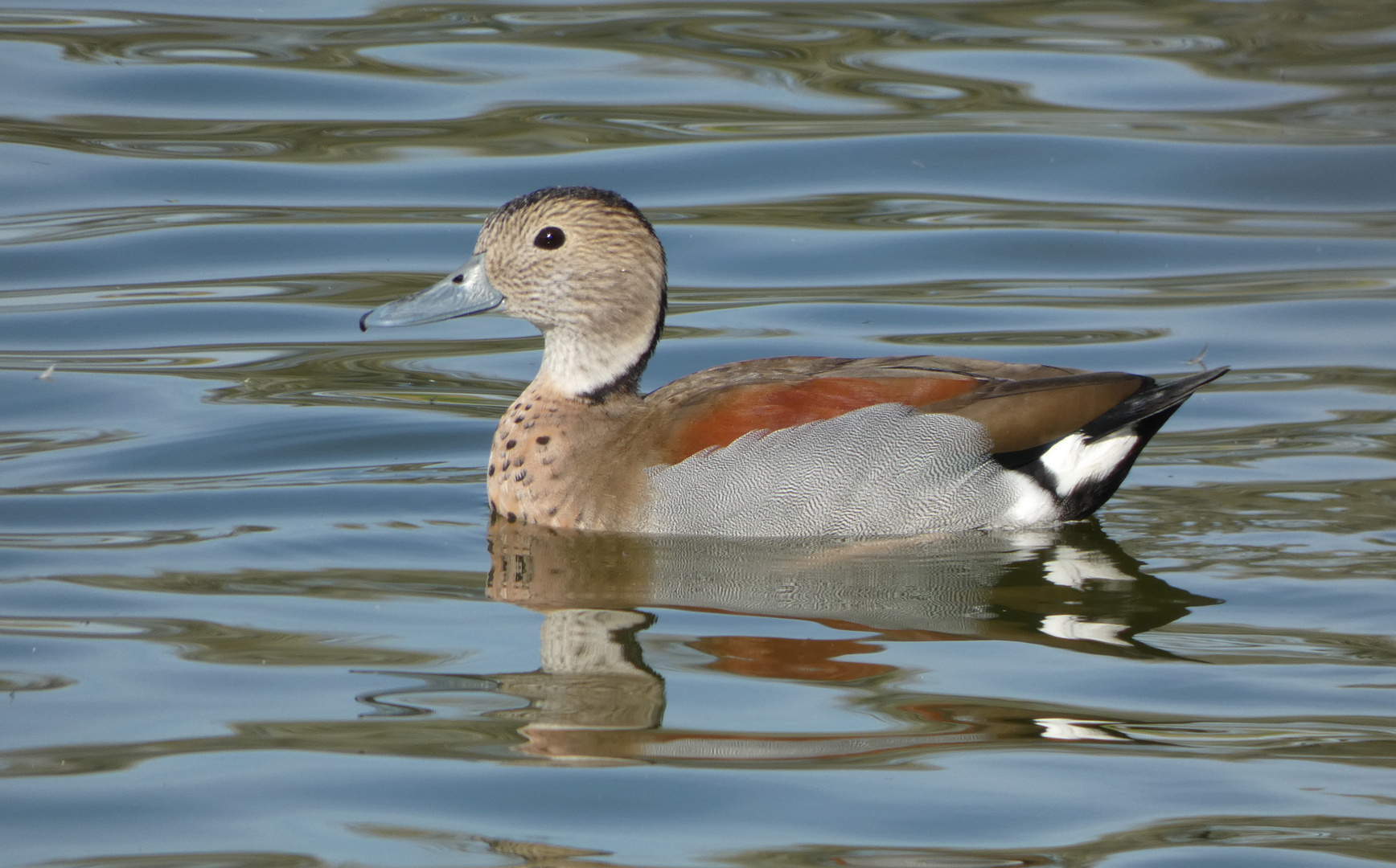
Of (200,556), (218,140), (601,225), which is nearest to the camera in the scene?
(200,556)

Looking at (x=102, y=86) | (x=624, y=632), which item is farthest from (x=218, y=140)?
(x=624, y=632)

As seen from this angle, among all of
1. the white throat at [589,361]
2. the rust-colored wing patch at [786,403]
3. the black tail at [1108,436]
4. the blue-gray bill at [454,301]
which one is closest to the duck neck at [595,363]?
the white throat at [589,361]

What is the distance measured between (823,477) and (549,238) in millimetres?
1339

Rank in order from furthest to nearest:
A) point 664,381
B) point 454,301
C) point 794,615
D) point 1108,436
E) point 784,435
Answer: point 664,381 → point 454,301 → point 1108,436 → point 784,435 → point 794,615

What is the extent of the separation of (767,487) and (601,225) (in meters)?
1.19

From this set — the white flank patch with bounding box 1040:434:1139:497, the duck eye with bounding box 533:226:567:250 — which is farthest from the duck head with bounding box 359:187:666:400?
the white flank patch with bounding box 1040:434:1139:497

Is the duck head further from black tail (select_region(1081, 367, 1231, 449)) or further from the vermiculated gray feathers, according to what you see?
black tail (select_region(1081, 367, 1231, 449))

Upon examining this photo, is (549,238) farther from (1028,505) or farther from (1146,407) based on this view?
(1146,407)

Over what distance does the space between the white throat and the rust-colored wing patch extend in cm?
53

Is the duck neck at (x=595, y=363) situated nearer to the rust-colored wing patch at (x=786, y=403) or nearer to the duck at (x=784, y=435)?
the duck at (x=784, y=435)

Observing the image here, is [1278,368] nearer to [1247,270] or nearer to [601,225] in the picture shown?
[1247,270]

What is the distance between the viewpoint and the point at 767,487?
21.9 feet

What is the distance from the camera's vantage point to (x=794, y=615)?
589 centimetres

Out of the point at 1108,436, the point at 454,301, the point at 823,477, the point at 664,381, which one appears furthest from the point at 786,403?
the point at 664,381
